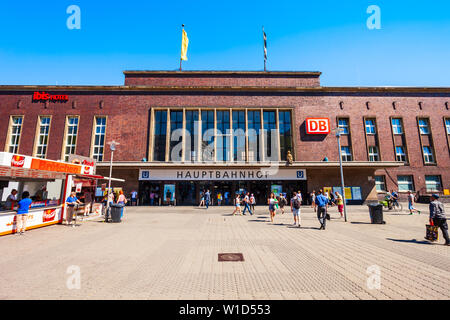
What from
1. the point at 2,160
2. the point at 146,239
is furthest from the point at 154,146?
the point at 146,239

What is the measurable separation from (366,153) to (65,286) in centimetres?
3206

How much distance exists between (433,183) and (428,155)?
12.9 feet

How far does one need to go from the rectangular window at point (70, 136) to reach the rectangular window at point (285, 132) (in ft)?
91.3

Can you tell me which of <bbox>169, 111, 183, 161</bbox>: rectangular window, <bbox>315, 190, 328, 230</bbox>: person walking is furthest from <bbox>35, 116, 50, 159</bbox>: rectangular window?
<bbox>315, 190, 328, 230</bbox>: person walking

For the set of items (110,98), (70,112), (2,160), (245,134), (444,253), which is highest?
(110,98)

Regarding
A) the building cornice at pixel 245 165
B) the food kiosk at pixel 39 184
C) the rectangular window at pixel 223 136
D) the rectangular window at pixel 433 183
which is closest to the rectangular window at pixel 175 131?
the building cornice at pixel 245 165

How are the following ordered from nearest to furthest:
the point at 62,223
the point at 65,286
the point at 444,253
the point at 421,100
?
the point at 65,286
the point at 444,253
the point at 62,223
the point at 421,100

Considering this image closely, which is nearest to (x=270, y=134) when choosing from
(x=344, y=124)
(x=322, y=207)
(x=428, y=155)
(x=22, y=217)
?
(x=344, y=124)

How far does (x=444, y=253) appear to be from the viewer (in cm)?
650

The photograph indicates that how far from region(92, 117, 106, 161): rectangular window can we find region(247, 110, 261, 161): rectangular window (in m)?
19.7

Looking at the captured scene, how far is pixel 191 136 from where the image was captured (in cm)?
2659

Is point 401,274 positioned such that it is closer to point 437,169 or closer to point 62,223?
point 62,223

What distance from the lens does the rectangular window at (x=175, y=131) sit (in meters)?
25.9

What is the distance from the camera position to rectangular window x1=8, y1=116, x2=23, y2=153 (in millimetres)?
26381
